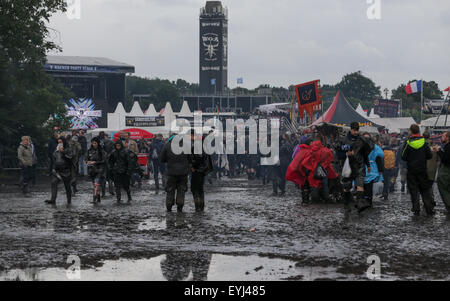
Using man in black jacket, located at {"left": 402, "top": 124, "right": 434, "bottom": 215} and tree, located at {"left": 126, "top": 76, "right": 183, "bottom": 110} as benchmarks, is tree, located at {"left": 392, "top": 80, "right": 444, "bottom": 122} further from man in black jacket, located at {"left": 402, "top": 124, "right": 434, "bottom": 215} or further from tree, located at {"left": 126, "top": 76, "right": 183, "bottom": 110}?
man in black jacket, located at {"left": 402, "top": 124, "right": 434, "bottom": 215}

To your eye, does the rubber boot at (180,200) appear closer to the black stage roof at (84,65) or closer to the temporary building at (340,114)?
the temporary building at (340,114)

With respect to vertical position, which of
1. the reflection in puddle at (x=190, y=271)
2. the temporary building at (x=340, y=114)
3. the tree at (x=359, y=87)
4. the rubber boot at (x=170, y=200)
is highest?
the tree at (x=359, y=87)

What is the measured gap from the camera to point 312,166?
15.6 m

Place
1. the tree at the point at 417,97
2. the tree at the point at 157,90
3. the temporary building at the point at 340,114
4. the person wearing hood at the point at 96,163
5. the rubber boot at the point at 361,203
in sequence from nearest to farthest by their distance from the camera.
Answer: the rubber boot at the point at 361,203, the person wearing hood at the point at 96,163, the temporary building at the point at 340,114, the tree at the point at 417,97, the tree at the point at 157,90

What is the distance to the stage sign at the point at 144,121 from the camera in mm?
42062

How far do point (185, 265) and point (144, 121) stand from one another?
1369 inches

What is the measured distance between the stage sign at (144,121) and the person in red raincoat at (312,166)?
26.7m

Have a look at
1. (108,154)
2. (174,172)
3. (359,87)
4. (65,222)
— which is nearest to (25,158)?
(108,154)

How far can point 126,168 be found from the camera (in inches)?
673

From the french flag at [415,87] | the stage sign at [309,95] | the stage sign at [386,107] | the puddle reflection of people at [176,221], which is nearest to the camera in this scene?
the puddle reflection of people at [176,221]

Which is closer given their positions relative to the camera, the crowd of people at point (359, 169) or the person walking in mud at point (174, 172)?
the crowd of people at point (359, 169)

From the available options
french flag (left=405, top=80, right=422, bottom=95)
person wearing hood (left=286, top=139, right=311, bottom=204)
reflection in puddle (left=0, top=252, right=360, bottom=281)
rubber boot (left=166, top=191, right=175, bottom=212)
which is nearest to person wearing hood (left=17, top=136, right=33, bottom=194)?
rubber boot (left=166, top=191, right=175, bottom=212)

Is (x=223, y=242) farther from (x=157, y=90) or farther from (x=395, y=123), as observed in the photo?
(x=157, y=90)

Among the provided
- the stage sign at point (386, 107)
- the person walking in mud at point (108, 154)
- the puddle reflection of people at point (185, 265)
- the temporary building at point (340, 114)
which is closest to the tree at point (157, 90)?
the stage sign at point (386, 107)
